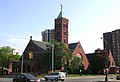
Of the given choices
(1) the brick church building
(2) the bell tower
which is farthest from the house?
(2) the bell tower

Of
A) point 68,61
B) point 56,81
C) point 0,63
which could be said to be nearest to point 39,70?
point 68,61

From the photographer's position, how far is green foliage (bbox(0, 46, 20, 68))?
88719 millimetres

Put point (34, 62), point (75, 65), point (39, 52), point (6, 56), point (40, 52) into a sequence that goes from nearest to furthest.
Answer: point (75, 65) < point (34, 62) < point (40, 52) < point (39, 52) < point (6, 56)

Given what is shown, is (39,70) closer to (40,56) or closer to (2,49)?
(40,56)

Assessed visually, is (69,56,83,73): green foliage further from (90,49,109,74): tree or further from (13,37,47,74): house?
(13,37,47,74): house

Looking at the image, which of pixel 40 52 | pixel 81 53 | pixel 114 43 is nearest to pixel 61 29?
pixel 81 53

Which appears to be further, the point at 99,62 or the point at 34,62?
the point at 99,62

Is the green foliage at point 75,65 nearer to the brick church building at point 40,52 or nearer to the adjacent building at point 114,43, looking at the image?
the brick church building at point 40,52

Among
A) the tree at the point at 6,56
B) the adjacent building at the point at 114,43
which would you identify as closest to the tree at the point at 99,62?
the tree at the point at 6,56

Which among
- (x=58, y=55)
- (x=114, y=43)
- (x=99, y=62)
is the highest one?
(x=114, y=43)

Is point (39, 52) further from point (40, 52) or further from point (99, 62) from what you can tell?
point (99, 62)

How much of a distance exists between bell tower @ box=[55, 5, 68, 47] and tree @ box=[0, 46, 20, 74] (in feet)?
57.0

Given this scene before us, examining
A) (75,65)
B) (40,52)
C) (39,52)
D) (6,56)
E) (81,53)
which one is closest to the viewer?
(75,65)

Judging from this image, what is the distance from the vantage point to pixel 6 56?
301 ft
